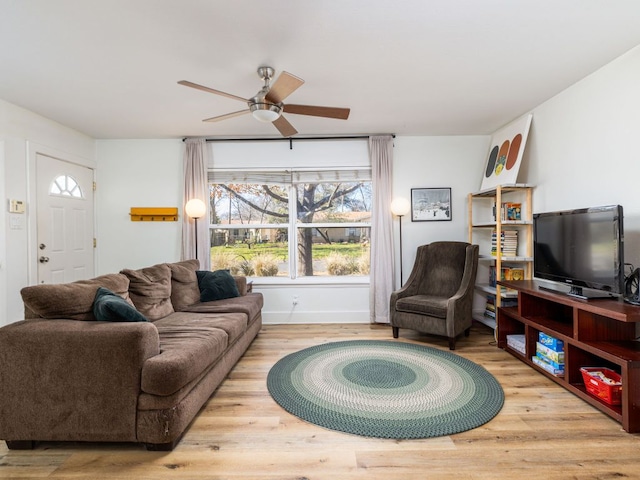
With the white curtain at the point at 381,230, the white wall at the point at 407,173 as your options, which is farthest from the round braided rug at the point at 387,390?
the white wall at the point at 407,173

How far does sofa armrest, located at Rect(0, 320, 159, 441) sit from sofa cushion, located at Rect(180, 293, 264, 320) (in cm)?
127

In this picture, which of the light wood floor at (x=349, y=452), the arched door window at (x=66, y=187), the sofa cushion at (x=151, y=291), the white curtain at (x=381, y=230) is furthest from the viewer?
the white curtain at (x=381, y=230)

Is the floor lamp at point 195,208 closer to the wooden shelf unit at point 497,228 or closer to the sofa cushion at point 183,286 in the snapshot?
the sofa cushion at point 183,286

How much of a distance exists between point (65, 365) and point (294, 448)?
1.31m

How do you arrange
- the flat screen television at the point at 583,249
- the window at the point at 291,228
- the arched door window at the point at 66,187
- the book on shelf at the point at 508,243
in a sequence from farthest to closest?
the window at the point at 291,228, the arched door window at the point at 66,187, the book on shelf at the point at 508,243, the flat screen television at the point at 583,249

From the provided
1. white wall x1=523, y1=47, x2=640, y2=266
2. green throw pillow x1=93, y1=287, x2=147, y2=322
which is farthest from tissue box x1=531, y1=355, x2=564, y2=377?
green throw pillow x1=93, y1=287, x2=147, y2=322

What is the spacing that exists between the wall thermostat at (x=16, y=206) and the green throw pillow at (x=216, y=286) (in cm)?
183

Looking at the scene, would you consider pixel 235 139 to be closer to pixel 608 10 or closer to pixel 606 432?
pixel 608 10

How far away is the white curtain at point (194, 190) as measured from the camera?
4051mm

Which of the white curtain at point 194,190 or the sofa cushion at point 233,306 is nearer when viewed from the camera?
the sofa cushion at point 233,306

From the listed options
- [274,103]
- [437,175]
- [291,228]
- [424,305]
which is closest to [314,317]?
[291,228]

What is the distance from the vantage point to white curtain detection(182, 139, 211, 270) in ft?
13.3

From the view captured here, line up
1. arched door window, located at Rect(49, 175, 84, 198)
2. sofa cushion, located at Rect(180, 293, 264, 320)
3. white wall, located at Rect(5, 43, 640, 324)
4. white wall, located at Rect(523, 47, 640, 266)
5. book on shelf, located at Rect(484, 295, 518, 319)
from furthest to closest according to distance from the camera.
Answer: arched door window, located at Rect(49, 175, 84, 198) < book on shelf, located at Rect(484, 295, 518, 319) < sofa cushion, located at Rect(180, 293, 264, 320) < white wall, located at Rect(5, 43, 640, 324) < white wall, located at Rect(523, 47, 640, 266)

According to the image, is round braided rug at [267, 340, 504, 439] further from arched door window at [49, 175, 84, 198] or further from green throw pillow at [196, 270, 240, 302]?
arched door window at [49, 175, 84, 198]
